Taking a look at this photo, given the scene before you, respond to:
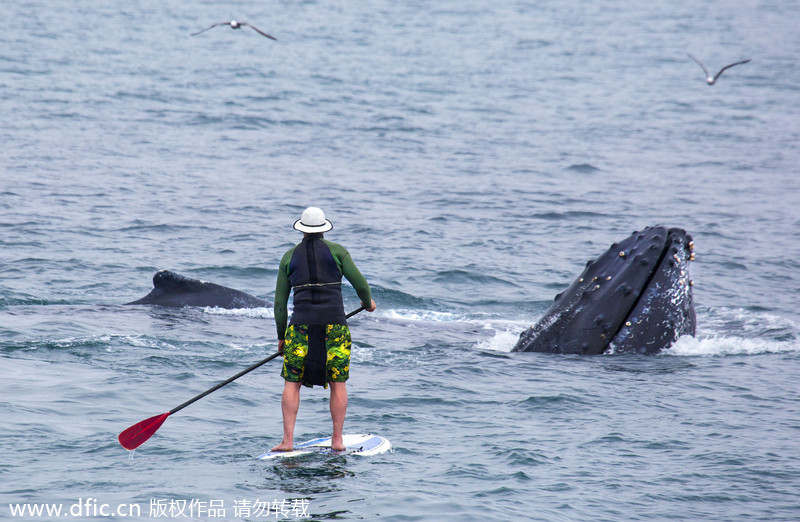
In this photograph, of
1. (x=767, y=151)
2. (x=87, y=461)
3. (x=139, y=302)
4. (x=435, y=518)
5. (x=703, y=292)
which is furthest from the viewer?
(x=767, y=151)

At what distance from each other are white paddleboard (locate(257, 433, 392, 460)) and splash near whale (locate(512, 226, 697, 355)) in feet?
12.3

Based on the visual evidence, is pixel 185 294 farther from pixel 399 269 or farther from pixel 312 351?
pixel 312 351

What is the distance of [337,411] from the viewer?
31.6 feet

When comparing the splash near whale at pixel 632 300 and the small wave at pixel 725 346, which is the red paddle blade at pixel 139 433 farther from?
the small wave at pixel 725 346

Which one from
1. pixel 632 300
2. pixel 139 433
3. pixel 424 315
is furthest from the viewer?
pixel 424 315

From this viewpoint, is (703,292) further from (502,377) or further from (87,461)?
(87,461)

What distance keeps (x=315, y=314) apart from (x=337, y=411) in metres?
0.89

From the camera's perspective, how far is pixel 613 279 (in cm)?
1244

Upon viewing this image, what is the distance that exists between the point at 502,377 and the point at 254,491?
4429mm

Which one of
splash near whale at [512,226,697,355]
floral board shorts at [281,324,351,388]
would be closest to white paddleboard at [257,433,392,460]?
floral board shorts at [281,324,351,388]

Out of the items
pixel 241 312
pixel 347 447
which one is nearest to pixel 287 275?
pixel 347 447

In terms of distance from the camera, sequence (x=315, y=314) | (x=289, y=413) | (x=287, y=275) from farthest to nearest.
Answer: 1. (x=287, y=275)
2. (x=315, y=314)
3. (x=289, y=413)

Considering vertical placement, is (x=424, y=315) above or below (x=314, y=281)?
below

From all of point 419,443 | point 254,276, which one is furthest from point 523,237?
point 419,443
